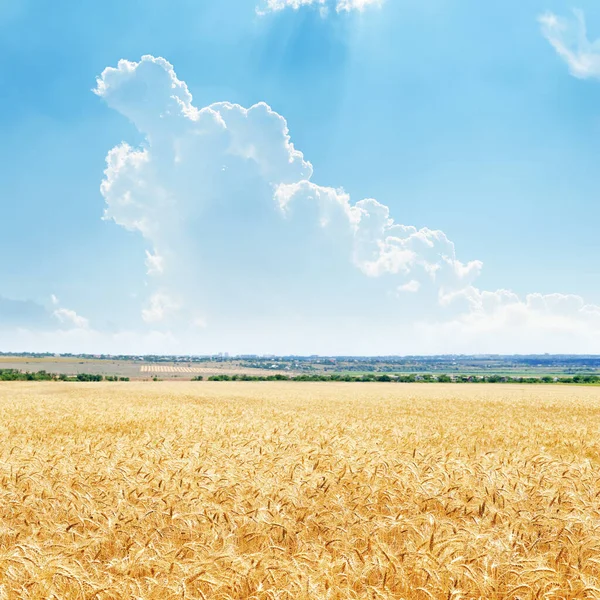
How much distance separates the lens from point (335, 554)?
4.30 m

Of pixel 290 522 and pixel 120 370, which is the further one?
pixel 120 370

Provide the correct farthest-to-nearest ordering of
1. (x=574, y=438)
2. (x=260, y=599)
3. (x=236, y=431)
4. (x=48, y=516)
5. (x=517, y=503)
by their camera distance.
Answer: (x=574, y=438) → (x=236, y=431) → (x=517, y=503) → (x=48, y=516) → (x=260, y=599)

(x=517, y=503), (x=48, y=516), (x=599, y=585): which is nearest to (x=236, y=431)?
(x=48, y=516)

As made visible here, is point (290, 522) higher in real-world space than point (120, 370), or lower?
higher

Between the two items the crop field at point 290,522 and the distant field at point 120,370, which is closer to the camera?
the crop field at point 290,522

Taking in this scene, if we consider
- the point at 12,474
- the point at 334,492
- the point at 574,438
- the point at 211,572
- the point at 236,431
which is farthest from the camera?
the point at 574,438

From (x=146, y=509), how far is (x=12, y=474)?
2.60 meters

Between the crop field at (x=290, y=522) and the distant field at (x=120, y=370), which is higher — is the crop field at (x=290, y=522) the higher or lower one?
the higher one

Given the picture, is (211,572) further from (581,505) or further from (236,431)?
(236,431)

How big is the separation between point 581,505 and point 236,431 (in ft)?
25.3

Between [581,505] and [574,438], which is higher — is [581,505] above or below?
above

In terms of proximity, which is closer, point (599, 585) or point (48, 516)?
point (599, 585)

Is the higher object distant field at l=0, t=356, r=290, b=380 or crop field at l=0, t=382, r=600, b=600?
crop field at l=0, t=382, r=600, b=600

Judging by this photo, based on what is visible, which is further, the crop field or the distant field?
the distant field
